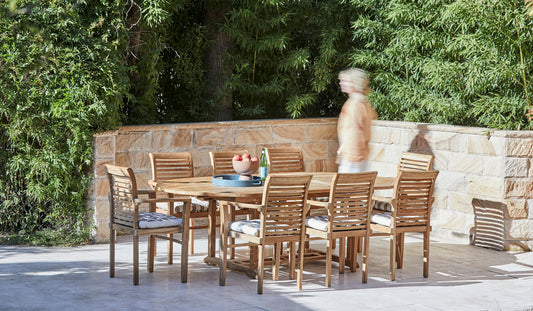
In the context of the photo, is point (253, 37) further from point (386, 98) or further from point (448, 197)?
point (448, 197)

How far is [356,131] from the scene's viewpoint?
780 centimetres

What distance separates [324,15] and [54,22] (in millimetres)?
3747

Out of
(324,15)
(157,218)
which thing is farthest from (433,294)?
(324,15)

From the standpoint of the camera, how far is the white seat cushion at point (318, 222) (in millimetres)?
6652

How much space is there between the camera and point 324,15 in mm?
10555

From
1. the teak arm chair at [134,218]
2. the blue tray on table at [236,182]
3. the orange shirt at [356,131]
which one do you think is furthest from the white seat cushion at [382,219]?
the teak arm chair at [134,218]

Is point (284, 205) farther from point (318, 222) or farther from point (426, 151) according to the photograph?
point (426, 151)

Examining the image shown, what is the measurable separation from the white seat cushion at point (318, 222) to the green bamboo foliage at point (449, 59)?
2906mm

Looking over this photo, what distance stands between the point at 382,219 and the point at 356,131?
1.07 meters

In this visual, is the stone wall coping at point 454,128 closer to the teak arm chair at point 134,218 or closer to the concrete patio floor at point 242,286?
the concrete patio floor at point 242,286

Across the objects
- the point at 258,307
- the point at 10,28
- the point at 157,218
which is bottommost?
the point at 258,307

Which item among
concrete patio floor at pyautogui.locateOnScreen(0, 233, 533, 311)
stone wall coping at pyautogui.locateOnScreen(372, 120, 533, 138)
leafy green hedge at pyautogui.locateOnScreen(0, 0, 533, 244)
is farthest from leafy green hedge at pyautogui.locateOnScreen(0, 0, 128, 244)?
stone wall coping at pyautogui.locateOnScreen(372, 120, 533, 138)

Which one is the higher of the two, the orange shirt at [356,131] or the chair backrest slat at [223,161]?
the orange shirt at [356,131]

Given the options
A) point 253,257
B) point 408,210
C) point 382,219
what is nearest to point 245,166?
point 253,257
